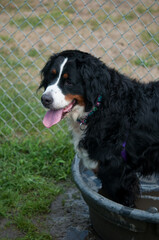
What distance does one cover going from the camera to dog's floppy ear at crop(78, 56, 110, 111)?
7.13 feet

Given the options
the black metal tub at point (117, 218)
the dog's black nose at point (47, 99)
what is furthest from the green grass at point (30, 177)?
the dog's black nose at point (47, 99)

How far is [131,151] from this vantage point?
228cm

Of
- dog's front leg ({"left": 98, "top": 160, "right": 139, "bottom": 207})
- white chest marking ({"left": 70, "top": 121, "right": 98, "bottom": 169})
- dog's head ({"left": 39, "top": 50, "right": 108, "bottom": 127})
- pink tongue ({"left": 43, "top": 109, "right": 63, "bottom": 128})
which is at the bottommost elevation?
dog's front leg ({"left": 98, "top": 160, "right": 139, "bottom": 207})

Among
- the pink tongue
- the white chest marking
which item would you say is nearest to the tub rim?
the white chest marking

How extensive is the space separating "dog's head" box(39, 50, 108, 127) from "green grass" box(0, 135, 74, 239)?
948 mm

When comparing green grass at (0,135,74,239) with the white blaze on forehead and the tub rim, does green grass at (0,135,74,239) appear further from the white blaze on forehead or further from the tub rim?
the white blaze on forehead

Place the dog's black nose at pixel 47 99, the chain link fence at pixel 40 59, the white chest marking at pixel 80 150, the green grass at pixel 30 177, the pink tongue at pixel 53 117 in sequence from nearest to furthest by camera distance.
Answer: the dog's black nose at pixel 47 99 < the pink tongue at pixel 53 117 < the white chest marking at pixel 80 150 < the green grass at pixel 30 177 < the chain link fence at pixel 40 59

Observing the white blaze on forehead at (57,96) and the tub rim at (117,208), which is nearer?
the tub rim at (117,208)

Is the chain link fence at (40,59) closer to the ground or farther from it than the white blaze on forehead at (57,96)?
closer to the ground

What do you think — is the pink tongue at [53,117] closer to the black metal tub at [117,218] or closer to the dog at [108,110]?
the dog at [108,110]

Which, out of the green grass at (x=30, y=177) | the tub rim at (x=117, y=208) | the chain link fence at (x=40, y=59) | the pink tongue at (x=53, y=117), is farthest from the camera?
the chain link fence at (x=40, y=59)

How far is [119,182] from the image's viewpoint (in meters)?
2.32

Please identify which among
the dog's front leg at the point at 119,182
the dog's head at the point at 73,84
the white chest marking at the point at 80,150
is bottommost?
the dog's front leg at the point at 119,182

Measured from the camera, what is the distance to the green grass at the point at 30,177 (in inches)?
109
